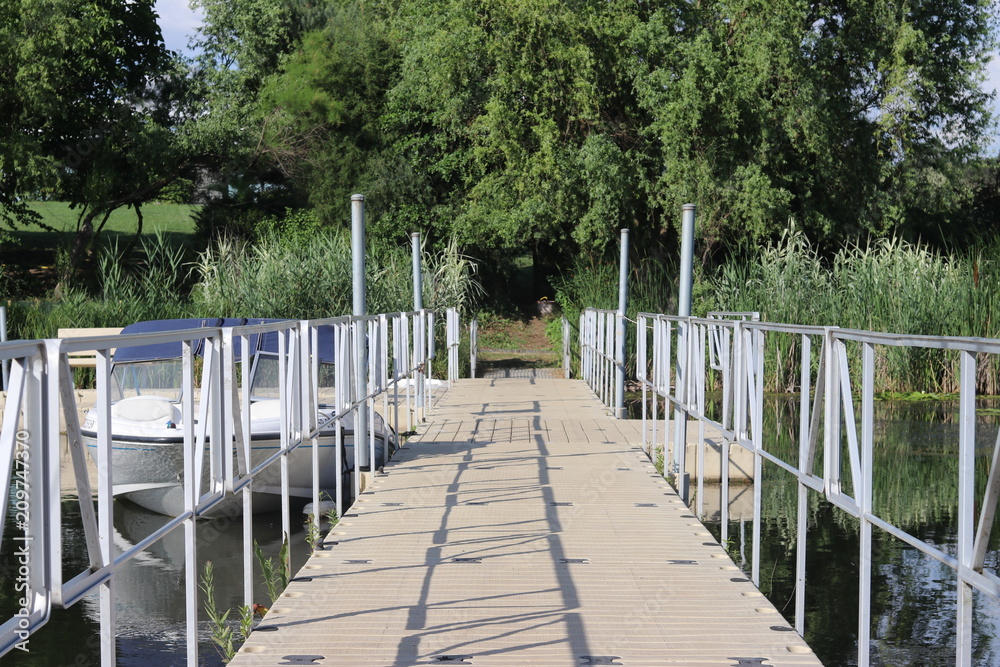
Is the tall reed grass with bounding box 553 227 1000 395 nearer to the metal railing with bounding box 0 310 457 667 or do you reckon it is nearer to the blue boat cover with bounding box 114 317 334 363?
the blue boat cover with bounding box 114 317 334 363

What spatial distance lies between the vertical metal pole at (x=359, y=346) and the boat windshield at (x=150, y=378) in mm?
1536

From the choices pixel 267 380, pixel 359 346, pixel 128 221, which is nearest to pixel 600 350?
pixel 267 380

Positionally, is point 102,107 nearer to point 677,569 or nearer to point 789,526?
point 789,526

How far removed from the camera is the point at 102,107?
79.4 ft

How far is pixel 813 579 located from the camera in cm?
645

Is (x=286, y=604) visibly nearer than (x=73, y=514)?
Yes

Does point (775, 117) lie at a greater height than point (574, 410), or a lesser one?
greater

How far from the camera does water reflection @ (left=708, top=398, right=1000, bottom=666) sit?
5.30m

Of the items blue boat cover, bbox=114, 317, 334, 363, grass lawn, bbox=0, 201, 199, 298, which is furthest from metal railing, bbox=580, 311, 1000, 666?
grass lawn, bbox=0, 201, 199, 298

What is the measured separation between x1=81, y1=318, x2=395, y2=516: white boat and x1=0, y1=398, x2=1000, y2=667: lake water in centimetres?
38

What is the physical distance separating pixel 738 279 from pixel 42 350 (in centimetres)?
1507

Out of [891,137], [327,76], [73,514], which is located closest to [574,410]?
[73,514]

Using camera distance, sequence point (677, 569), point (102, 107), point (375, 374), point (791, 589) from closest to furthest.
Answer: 1. point (677, 569)
2. point (791, 589)
3. point (375, 374)
4. point (102, 107)

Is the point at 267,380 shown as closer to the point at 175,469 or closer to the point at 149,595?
the point at 175,469
